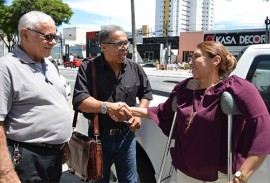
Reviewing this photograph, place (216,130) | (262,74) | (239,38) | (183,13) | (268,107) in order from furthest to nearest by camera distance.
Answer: (183,13), (239,38), (262,74), (268,107), (216,130)

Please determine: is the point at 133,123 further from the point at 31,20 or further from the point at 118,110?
the point at 31,20

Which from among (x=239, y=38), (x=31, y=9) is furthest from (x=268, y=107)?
(x=239, y=38)

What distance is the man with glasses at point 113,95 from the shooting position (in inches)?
109

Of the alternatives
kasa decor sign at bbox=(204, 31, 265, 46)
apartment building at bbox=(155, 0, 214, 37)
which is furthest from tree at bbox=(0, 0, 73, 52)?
Answer: apartment building at bbox=(155, 0, 214, 37)

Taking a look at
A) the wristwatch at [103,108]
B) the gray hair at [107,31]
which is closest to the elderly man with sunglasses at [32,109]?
the wristwatch at [103,108]

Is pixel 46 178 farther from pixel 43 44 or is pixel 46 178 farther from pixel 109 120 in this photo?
pixel 43 44

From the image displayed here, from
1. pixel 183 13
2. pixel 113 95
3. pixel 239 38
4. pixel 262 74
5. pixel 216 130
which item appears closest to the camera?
pixel 216 130

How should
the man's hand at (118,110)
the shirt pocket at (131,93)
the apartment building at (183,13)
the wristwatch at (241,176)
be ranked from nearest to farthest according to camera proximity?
the wristwatch at (241,176)
the man's hand at (118,110)
the shirt pocket at (131,93)
the apartment building at (183,13)

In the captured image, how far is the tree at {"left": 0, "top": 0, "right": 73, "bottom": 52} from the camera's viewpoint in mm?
35562

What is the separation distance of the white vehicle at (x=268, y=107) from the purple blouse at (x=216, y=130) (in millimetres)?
504

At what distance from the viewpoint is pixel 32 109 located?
2232mm

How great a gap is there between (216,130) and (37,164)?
1.23m

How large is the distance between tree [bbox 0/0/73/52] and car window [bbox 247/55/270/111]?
34.3 m

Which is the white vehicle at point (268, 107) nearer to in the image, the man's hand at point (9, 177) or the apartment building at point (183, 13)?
the man's hand at point (9, 177)
